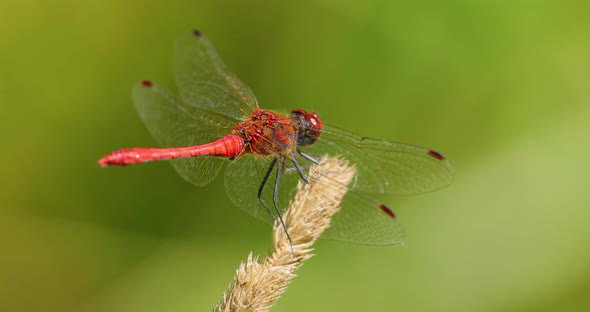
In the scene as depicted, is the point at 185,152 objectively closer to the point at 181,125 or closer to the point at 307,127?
the point at 181,125

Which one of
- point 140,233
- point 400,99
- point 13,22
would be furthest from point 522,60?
point 13,22

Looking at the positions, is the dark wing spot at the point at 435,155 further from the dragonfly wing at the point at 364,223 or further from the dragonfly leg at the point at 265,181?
the dragonfly leg at the point at 265,181

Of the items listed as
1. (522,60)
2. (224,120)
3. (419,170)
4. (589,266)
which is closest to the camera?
(419,170)

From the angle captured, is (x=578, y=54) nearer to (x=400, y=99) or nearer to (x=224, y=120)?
(x=400, y=99)

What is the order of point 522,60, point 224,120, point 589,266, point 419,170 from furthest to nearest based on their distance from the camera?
point 522,60 → point 589,266 → point 224,120 → point 419,170

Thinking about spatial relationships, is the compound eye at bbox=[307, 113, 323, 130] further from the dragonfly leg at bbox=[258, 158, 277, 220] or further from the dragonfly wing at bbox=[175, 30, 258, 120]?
the dragonfly wing at bbox=[175, 30, 258, 120]

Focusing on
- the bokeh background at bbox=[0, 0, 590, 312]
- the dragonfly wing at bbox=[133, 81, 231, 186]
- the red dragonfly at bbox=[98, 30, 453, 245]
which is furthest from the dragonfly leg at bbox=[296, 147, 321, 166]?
the bokeh background at bbox=[0, 0, 590, 312]

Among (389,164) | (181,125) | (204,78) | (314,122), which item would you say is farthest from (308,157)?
(204,78)
